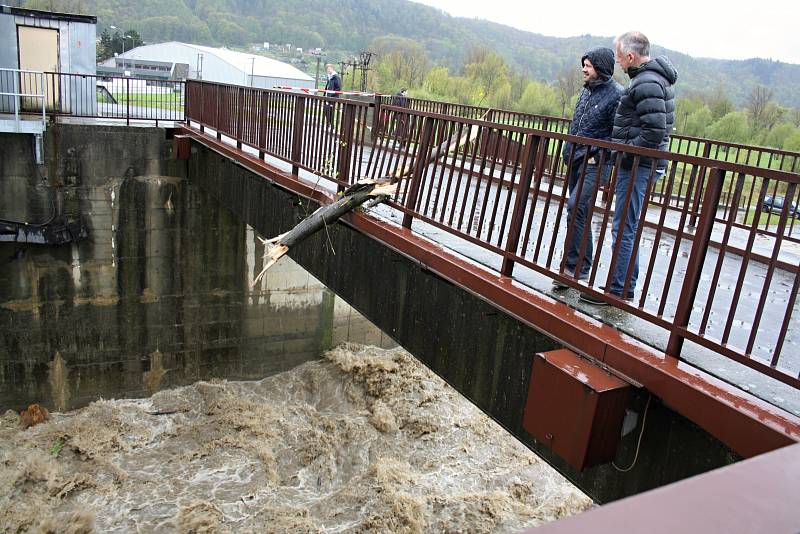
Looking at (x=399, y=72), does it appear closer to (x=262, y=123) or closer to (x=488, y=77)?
(x=488, y=77)

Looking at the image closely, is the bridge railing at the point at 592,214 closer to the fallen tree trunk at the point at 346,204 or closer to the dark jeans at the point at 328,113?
the dark jeans at the point at 328,113

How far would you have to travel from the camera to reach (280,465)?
1357 centimetres

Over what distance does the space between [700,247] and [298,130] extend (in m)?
5.96

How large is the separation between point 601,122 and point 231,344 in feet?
38.7

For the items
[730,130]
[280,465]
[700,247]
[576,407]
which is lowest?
[280,465]

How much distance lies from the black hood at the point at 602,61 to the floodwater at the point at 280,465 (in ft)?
29.7

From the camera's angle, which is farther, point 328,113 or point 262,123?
point 262,123

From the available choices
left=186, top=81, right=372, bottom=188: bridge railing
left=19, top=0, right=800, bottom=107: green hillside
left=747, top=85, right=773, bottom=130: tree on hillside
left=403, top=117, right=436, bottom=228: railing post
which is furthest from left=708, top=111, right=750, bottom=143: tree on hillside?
left=19, top=0, right=800, bottom=107: green hillside

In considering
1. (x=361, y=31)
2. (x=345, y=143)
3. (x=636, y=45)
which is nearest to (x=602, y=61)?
(x=636, y=45)

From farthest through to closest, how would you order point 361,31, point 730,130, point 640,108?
point 361,31 < point 730,130 < point 640,108

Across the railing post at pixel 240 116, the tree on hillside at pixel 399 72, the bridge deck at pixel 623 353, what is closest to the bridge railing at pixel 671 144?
the railing post at pixel 240 116

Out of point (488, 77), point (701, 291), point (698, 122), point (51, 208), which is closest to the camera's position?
point (701, 291)

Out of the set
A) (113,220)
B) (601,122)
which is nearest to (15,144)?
(113,220)

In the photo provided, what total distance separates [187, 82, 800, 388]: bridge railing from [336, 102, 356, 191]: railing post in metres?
0.02
